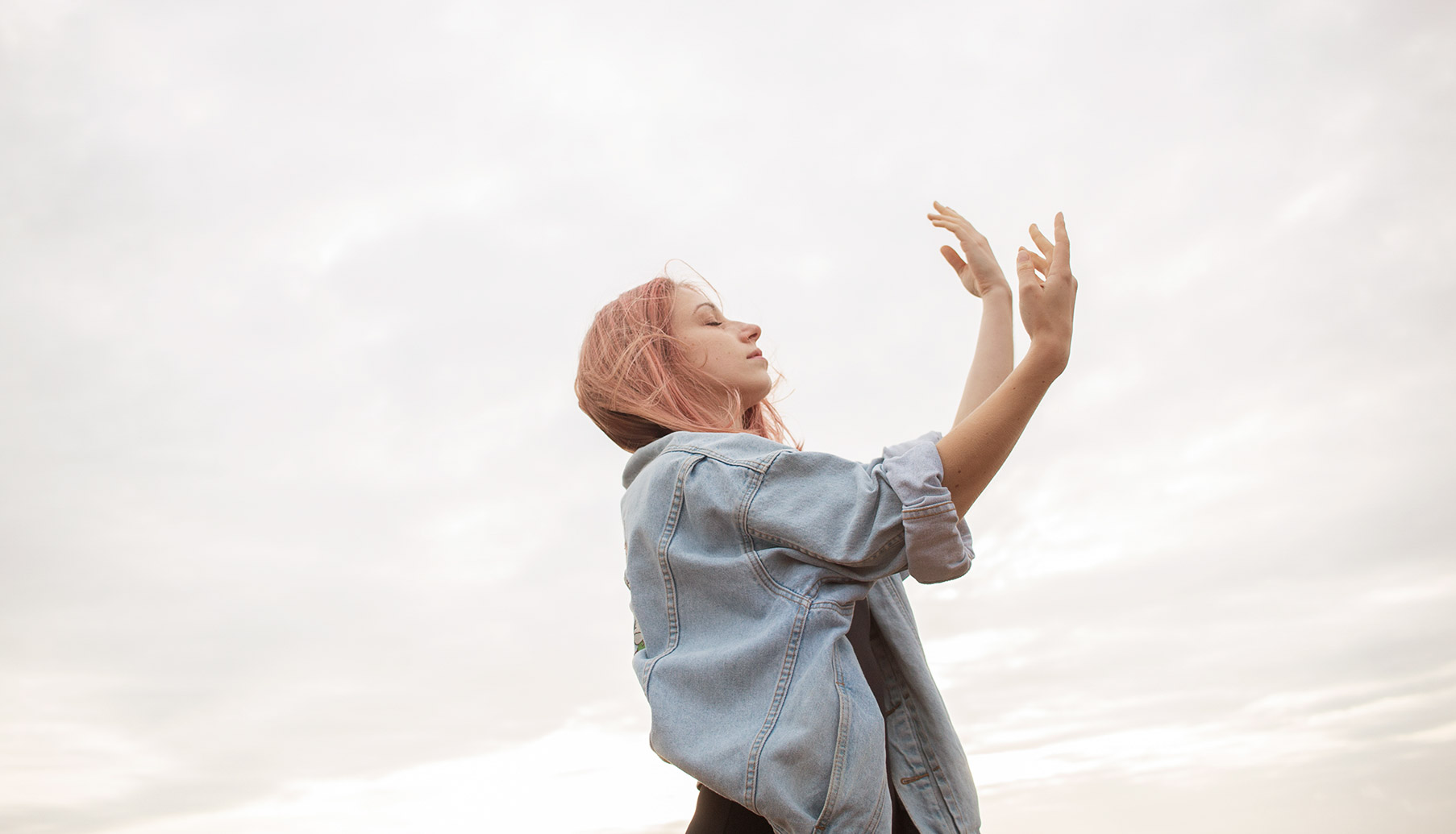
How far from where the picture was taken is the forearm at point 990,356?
3160mm

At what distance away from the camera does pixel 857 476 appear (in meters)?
2.28

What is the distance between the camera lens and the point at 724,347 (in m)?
3.14

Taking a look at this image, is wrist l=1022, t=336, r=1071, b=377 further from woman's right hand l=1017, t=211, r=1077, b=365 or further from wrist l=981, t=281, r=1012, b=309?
wrist l=981, t=281, r=1012, b=309

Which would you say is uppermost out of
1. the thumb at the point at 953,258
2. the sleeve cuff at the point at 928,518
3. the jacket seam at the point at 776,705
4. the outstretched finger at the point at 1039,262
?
the thumb at the point at 953,258

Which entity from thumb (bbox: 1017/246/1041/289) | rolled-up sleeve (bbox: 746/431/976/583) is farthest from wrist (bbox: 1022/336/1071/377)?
rolled-up sleeve (bbox: 746/431/976/583)

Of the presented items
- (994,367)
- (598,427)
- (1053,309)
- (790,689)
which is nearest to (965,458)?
(1053,309)

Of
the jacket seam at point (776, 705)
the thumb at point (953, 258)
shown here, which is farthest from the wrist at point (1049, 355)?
the thumb at point (953, 258)

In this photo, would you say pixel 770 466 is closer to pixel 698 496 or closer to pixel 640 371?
pixel 698 496

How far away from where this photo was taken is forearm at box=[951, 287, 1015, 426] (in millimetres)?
3160

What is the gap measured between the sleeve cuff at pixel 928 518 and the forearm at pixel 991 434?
42mm

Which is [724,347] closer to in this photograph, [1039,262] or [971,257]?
[971,257]

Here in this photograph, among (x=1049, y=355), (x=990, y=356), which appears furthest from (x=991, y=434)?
(x=990, y=356)

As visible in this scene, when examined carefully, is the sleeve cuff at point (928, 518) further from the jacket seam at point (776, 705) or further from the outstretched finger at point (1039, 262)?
the outstretched finger at point (1039, 262)

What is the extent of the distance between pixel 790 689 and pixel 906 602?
30.1 inches
